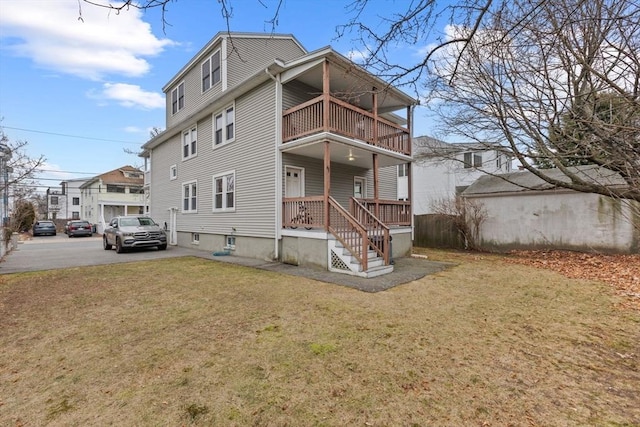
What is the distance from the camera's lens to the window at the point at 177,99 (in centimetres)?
1644

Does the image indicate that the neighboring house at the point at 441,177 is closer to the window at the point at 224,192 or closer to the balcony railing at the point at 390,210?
the balcony railing at the point at 390,210

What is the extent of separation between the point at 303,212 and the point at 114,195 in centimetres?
3412

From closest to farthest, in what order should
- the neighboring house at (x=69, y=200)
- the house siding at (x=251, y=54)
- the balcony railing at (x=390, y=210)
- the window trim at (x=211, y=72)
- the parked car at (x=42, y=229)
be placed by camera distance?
the balcony railing at (x=390, y=210), the house siding at (x=251, y=54), the window trim at (x=211, y=72), the parked car at (x=42, y=229), the neighboring house at (x=69, y=200)

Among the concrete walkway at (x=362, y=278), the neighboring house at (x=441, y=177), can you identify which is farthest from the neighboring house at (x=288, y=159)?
the neighboring house at (x=441, y=177)

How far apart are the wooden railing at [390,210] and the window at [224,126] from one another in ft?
20.4

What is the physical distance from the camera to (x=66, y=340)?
3967 millimetres

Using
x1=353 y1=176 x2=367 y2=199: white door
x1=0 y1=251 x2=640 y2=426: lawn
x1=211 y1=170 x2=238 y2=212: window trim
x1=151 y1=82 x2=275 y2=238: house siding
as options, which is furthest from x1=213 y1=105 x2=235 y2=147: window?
x1=0 y1=251 x2=640 y2=426: lawn

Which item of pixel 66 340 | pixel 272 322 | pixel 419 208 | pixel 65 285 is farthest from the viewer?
pixel 419 208

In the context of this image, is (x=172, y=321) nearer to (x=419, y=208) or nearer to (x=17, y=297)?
(x=17, y=297)

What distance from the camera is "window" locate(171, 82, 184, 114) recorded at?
53.9 ft

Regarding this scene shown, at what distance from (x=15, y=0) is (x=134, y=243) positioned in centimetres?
1209

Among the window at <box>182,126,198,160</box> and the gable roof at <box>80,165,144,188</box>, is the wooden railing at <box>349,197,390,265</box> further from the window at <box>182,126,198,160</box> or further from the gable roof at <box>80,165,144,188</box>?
the gable roof at <box>80,165,144,188</box>

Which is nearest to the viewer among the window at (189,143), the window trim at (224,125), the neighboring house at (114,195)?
the window trim at (224,125)

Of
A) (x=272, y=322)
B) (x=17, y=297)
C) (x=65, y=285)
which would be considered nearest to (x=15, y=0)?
(x=272, y=322)
